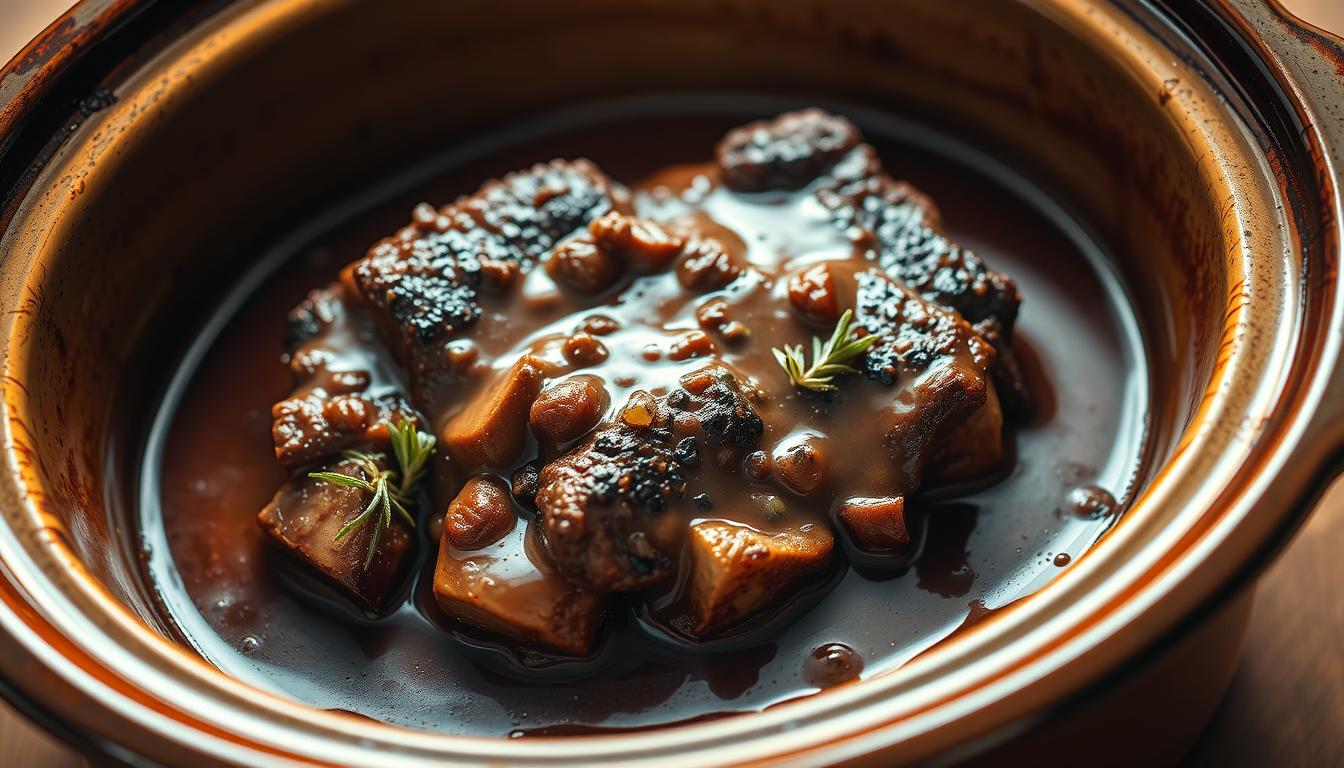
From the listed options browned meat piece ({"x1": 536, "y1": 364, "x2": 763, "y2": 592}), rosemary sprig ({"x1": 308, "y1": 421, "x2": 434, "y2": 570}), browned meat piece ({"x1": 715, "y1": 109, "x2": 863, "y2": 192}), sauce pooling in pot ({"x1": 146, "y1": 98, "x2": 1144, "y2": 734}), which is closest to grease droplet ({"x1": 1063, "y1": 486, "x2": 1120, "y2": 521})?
sauce pooling in pot ({"x1": 146, "y1": 98, "x2": 1144, "y2": 734})

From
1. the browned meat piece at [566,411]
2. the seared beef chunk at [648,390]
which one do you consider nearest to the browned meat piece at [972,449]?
the seared beef chunk at [648,390]

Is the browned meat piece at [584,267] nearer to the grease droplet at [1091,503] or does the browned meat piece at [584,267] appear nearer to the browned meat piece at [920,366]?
the browned meat piece at [920,366]

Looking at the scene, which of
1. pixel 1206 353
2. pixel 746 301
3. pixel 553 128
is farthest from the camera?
pixel 553 128

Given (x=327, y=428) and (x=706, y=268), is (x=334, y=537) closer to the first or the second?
(x=327, y=428)

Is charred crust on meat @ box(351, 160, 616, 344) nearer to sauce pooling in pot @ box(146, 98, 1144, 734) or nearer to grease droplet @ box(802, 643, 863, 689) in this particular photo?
sauce pooling in pot @ box(146, 98, 1144, 734)

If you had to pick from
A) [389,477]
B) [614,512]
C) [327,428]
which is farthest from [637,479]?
[327,428]

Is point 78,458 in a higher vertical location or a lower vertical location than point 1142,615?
higher

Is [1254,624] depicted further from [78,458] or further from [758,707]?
[78,458]

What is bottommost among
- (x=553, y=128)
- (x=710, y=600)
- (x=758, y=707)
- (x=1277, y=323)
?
(x=758, y=707)

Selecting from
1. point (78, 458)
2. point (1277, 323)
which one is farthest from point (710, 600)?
point (78, 458)
